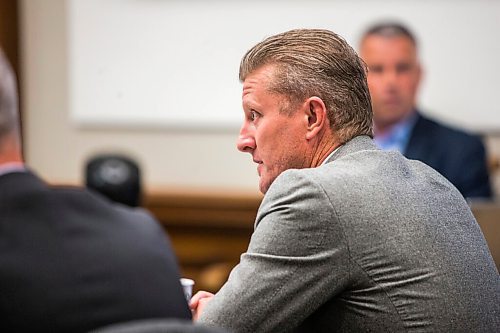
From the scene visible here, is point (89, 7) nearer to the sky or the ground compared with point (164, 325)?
nearer to the ground

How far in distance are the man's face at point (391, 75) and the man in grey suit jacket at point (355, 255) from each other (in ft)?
7.70

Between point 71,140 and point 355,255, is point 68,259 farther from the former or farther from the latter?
point 71,140

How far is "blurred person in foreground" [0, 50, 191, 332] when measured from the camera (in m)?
1.51

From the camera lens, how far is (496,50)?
15.2ft

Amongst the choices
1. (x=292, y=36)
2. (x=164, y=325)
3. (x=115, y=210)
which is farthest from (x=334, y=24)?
(x=164, y=325)

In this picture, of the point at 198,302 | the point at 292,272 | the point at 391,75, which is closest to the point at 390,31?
the point at 391,75

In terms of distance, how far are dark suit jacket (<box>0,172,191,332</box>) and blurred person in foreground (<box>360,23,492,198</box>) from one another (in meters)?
2.92

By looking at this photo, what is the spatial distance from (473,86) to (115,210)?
130 inches

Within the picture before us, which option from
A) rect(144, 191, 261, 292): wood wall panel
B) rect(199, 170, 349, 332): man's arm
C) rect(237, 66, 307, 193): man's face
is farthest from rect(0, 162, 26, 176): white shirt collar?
rect(144, 191, 261, 292): wood wall panel

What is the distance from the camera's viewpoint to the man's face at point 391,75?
449cm

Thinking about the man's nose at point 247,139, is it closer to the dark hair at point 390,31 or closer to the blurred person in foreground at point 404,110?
the blurred person in foreground at point 404,110

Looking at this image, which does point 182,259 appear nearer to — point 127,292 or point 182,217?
point 182,217

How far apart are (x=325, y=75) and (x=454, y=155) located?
2361 millimetres

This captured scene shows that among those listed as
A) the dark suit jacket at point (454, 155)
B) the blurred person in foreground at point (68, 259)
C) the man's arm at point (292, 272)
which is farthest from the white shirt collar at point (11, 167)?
the dark suit jacket at point (454, 155)
